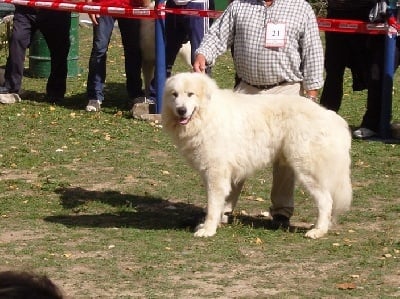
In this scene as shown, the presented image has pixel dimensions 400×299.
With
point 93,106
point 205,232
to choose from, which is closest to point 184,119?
point 205,232

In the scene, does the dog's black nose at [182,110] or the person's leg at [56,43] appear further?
the person's leg at [56,43]

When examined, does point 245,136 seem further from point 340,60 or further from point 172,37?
point 172,37

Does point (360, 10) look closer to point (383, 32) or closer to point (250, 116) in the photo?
point (383, 32)

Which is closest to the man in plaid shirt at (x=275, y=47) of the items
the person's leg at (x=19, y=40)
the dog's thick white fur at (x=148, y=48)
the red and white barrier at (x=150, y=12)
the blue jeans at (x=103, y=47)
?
the red and white barrier at (x=150, y=12)

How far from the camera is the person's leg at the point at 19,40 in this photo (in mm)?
12237

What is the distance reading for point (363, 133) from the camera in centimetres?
1070

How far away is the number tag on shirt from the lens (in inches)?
276

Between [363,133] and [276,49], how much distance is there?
12.9 ft

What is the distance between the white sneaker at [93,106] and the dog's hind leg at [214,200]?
5.51m

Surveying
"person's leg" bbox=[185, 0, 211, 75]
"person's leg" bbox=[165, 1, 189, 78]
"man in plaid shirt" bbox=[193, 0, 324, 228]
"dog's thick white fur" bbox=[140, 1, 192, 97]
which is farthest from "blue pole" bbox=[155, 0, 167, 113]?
"man in plaid shirt" bbox=[193, 0, 324, 228]

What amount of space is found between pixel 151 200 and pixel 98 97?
445 cm

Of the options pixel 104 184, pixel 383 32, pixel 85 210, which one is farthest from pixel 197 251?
pixel 383 32

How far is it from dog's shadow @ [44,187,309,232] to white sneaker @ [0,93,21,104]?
431 cm

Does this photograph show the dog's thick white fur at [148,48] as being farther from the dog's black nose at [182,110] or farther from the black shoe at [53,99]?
the dog's black nose at [182,110]
